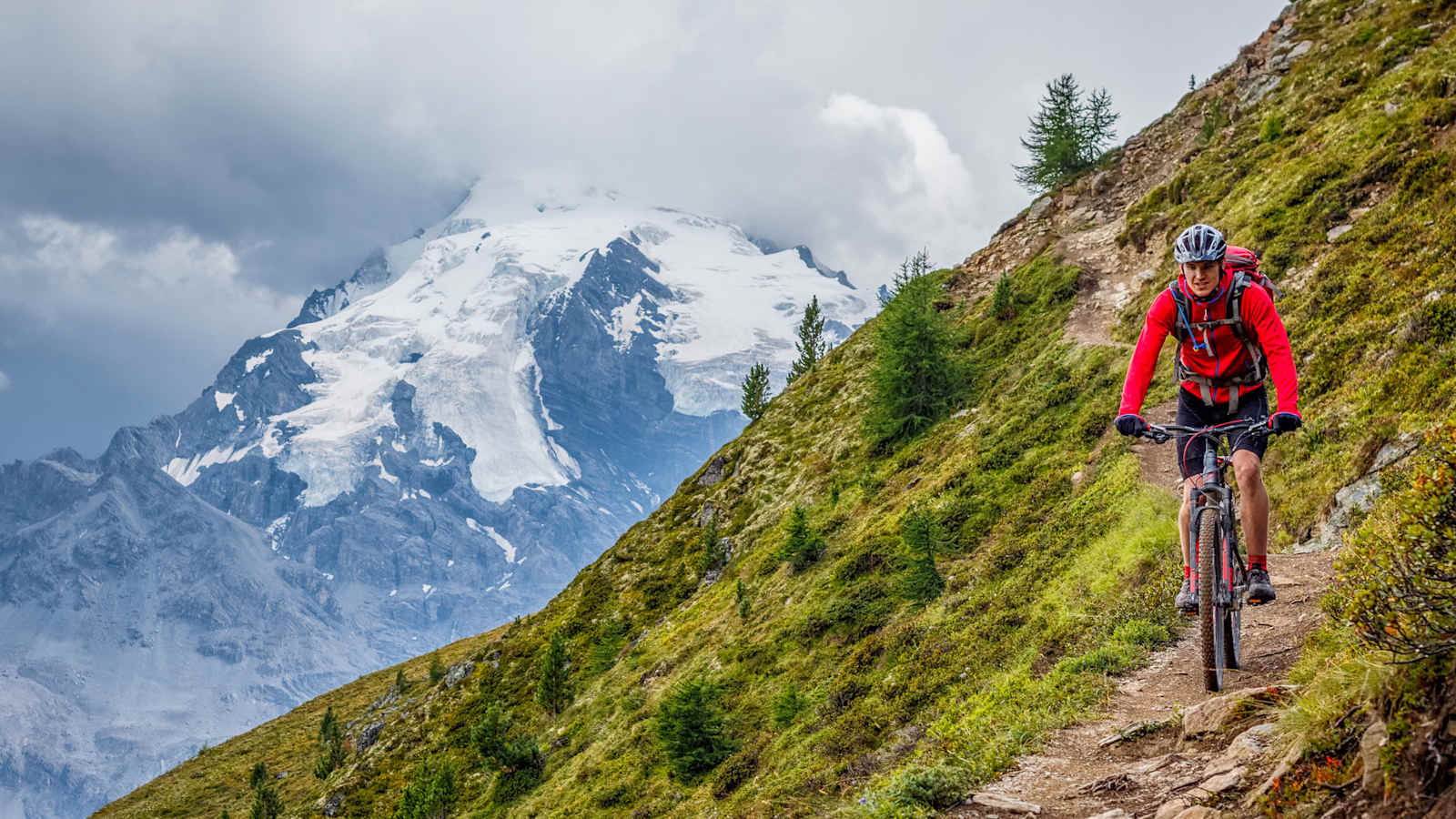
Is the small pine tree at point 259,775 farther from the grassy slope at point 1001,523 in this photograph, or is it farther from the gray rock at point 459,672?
the gray rock at point 459,672

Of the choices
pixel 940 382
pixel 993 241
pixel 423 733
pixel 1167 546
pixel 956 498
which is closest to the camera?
pixel 1167 546

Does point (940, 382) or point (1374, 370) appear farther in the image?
point (940, 382)

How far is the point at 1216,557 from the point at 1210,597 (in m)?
0.38

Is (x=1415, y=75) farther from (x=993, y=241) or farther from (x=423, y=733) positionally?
(x=423, y=733)

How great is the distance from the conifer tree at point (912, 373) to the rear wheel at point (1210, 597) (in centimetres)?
2641

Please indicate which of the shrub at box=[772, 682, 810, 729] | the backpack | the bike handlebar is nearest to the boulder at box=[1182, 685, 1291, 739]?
the bike handlebar

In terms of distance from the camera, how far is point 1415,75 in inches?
928

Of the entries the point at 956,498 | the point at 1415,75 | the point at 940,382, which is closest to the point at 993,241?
the point at 940,382

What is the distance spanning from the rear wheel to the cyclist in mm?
119

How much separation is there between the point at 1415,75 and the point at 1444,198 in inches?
428

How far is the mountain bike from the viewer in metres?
7.15

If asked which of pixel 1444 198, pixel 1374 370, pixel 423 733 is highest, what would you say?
pixel 1444 198

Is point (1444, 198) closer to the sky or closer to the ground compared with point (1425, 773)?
closer to the sky

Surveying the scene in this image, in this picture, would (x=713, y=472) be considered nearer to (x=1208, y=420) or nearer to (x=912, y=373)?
(x=912, y=373)
